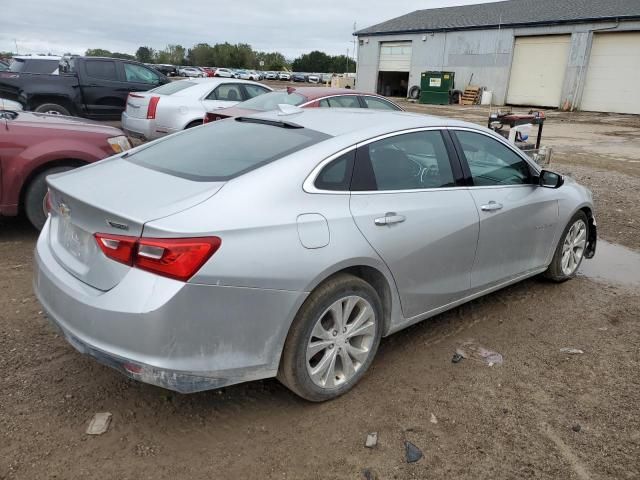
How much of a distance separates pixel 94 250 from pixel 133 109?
8310 mm

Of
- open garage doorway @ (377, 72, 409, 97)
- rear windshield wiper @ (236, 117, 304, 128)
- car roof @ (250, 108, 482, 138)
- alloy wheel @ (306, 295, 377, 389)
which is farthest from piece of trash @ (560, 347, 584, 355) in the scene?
open garage doorway @ (377, 72, 409, 97)

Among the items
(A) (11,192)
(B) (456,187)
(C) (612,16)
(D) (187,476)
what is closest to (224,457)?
(D) (187,476)

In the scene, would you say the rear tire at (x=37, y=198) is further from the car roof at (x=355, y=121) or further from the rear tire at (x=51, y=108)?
the rear tire at (x=51, y=108)

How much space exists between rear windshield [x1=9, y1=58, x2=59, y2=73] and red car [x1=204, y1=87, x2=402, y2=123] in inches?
307

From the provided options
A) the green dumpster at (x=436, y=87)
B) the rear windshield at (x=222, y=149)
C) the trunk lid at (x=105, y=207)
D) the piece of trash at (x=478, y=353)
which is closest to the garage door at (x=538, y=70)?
the green dumpster at (x=436, y=87)

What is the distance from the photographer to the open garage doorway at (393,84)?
133ft

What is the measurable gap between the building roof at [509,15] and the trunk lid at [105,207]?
96.7 feet

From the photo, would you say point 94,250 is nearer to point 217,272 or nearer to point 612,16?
point 217,272

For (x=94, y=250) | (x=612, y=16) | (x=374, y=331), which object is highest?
(x=612, y=16)

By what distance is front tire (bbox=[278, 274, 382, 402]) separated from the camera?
2.72 meters

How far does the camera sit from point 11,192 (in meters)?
5.04

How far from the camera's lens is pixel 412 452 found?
267 centimetres

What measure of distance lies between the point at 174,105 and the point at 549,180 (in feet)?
24.1

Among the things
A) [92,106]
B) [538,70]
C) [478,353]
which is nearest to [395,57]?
[538,70]
